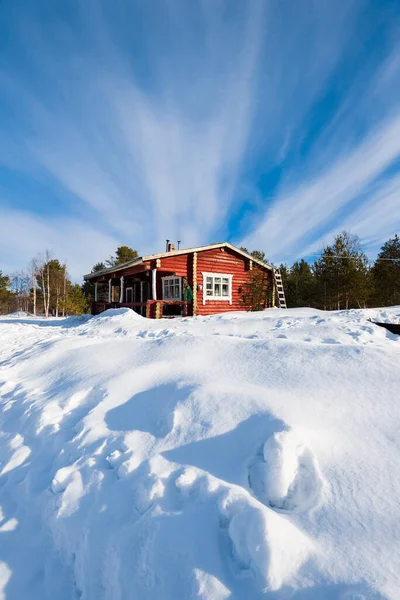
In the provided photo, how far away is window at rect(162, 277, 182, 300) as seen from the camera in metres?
14.7

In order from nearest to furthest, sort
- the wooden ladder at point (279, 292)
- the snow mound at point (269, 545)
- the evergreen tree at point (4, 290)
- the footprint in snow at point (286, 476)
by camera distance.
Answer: the snow mound at point (269, 545), the footprint in snow at point (286, 476), the wooden ladder at point (279, 292), the evergreen tree at point (4, 290)

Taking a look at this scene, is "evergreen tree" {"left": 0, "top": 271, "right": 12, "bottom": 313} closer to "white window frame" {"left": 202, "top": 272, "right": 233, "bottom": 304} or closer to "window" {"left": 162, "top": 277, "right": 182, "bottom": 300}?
"window" {"left": 162, "top": 277, "right": 182, "bottom": 300}

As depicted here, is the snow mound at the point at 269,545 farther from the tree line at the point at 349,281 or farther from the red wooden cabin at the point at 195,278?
the tree line at the point at 349,281

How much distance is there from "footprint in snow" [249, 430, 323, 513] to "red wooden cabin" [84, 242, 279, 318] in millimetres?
10900

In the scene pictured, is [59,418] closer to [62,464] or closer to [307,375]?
[62,464]

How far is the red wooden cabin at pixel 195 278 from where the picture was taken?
1350cm

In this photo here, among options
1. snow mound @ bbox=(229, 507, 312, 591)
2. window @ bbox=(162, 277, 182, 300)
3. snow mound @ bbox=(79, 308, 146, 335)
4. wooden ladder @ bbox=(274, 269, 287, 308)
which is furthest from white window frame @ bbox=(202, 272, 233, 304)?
snow mound @ bbox=(229, 507, 312, 591)

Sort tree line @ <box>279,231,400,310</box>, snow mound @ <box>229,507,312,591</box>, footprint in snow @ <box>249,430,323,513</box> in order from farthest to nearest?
→ tree line @ <box>279,231,400,310</box>, footprint in snow @ <box>249,430,323,513</box>, snow mound @ <box>229,507,312,591</box>

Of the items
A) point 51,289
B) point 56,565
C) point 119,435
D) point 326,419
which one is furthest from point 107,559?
point 51,289

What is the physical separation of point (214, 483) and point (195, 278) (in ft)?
41.3

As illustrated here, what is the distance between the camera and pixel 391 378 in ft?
10.00

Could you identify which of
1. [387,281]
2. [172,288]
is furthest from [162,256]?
[387,281]

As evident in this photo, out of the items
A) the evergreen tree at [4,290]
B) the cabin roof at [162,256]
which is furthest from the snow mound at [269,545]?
the evergreen tree at [4,290]

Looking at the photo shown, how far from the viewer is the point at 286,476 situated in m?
1.97
